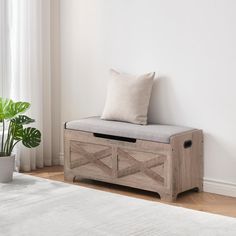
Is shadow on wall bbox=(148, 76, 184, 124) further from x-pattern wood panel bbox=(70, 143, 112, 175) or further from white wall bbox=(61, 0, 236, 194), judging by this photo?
x-pattern wood panel bbox=(70, 143, 112, 175)

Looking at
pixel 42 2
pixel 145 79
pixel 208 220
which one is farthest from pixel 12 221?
pixel 42 2

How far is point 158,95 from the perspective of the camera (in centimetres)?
482

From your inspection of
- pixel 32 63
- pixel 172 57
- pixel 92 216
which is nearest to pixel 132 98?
pixel 172 57

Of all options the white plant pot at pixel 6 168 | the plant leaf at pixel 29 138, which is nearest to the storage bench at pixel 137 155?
the plant leaf at pixel 29 138

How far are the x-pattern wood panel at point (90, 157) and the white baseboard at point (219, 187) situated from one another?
2.62 feet

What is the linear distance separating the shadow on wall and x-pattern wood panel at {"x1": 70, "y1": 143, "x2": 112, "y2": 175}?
0.53 m

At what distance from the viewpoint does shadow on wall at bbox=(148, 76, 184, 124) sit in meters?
4.74

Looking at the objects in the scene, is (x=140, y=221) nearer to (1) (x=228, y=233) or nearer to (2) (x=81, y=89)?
(1) (x=228, y=233)

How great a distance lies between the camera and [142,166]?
446 centimetres

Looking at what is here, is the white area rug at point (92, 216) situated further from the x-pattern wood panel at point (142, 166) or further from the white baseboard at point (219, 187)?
the white baseboard at point (219, 187)

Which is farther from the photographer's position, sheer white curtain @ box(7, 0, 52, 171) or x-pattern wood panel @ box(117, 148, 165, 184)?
sheer white curtain @ box(7, 0, 52, 171)

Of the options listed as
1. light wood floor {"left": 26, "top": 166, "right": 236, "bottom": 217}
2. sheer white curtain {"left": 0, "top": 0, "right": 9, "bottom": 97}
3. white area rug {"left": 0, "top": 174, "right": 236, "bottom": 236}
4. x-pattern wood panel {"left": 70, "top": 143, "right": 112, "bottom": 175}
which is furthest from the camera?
sheer white curtain {"left": 0, "top": 0, "right": 9, "bottom": 97}

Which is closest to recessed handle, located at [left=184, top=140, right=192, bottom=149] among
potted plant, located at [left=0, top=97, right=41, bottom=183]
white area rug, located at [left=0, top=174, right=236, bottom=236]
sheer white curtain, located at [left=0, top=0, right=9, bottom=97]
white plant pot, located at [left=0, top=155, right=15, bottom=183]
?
white area rug, located at [left=0, top=174, right=236, bottom=236]

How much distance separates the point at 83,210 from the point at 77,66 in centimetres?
194
